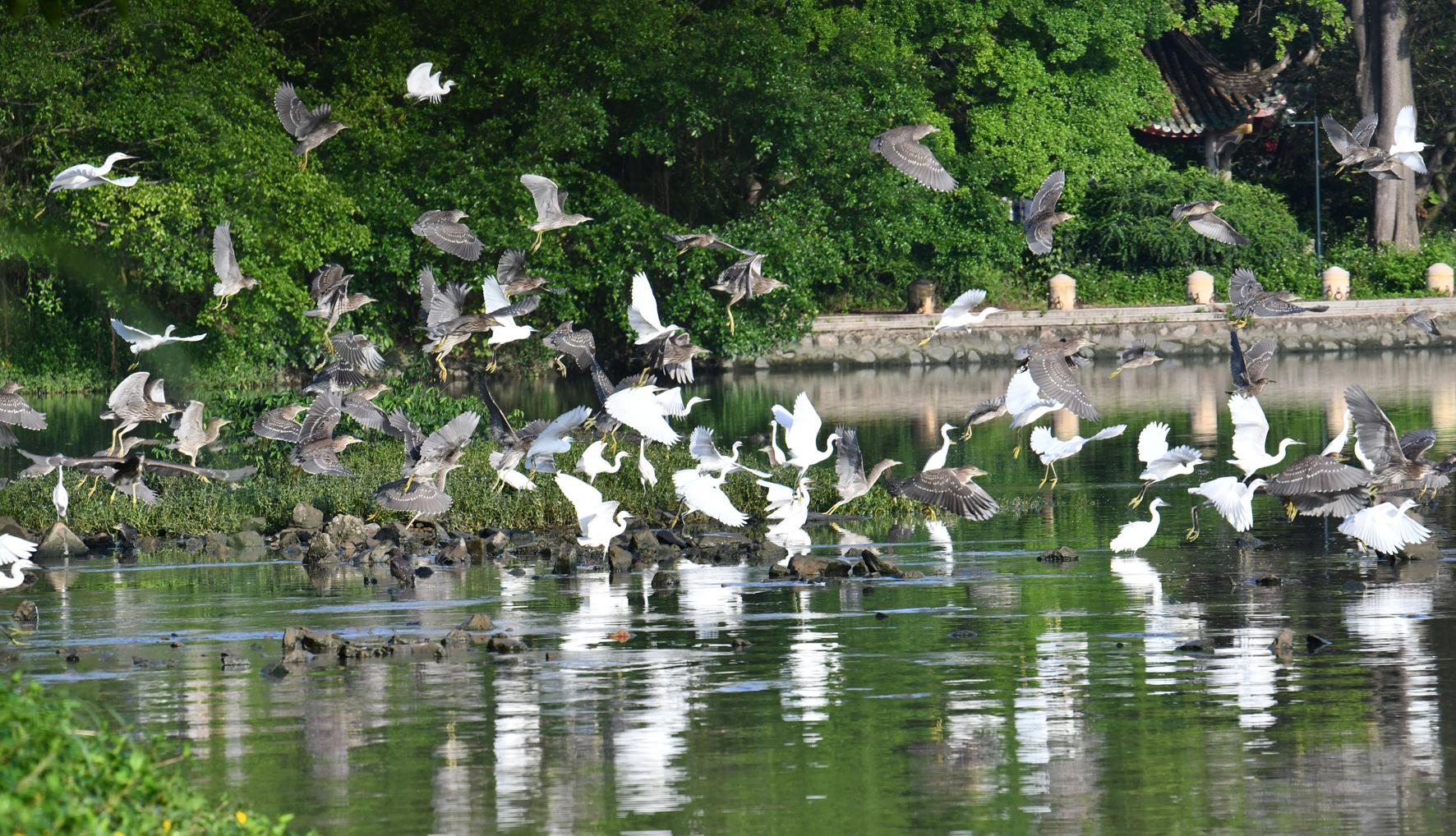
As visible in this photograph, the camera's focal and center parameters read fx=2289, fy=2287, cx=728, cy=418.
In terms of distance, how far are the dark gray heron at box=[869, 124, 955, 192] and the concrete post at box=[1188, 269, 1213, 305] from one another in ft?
116

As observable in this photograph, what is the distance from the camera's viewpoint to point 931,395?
43.7 meters

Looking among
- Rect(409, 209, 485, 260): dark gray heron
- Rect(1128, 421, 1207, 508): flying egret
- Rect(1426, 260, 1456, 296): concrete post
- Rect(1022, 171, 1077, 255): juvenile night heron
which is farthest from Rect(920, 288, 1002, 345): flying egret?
Rect(1426, 260, 1456, 296): concrete post

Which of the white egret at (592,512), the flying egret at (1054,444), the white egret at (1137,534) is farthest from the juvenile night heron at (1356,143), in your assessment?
the white egret at (592,512)

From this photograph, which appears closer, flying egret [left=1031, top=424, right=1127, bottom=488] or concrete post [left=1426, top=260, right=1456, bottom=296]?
flying egret [left=1031, top=424, right=1127, bottom=488]

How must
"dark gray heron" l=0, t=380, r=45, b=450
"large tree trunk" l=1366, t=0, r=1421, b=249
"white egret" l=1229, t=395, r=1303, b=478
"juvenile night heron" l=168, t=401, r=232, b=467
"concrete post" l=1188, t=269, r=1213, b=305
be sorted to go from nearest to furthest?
"white egret" l=1229, t=395, r=1303, b=478, "dark gray heron" l=0, t=380, r=45, b=450, "juvenile night heron" l=168, t=401, r=232, b=467, "concrete post" l=1188, t=269, r=1213, b=305, "large tree trunk" l=1366, t=0, r=1421, b=249

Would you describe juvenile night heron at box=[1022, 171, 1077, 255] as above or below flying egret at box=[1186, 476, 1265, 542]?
above

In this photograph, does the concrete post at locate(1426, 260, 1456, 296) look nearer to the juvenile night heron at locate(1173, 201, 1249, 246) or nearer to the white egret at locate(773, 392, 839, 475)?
the juvenile night heron at locate(1173, 201, 1249, 246)

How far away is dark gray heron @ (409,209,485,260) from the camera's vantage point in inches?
922

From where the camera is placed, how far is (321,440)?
22.5m

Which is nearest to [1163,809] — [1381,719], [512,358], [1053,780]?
[1053,780]

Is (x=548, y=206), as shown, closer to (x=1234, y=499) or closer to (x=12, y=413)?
(x=12, y=413)

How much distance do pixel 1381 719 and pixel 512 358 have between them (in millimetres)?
39674

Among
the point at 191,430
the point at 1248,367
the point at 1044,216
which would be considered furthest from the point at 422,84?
the point at 1248,367

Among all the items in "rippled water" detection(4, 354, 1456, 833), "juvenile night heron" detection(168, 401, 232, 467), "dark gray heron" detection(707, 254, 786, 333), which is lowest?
"rippled water" detection(4, 354, 1456, 833)
